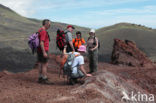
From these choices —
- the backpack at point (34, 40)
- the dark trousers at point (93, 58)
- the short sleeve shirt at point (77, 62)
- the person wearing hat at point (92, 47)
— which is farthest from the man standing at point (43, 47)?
the dark trousers at point (93, 58)

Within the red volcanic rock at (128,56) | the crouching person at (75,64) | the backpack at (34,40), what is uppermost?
the backpack at (34,40)

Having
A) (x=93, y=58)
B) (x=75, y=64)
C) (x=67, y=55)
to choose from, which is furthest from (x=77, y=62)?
(x=93, y=58)

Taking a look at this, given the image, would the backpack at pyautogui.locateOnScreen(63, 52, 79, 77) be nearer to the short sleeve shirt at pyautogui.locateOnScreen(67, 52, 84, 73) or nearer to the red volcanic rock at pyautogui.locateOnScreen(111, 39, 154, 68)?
the short sleeve shirt at pyautogui.locateOnScreen(67, 52, 84, 73)

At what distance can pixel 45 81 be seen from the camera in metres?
8.12

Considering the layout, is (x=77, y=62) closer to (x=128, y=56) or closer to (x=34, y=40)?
(x=34, y=40)

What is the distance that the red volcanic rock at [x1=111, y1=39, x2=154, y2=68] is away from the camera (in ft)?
55.7

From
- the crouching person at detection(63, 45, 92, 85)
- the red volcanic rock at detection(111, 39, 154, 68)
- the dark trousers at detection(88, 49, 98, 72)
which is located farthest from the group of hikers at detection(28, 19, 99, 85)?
the red volcanic rock at detection(111, 39, 154, 68)

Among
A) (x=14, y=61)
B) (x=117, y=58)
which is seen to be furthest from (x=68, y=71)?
(x=14, y=61)

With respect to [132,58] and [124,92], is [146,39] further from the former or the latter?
[124,92]

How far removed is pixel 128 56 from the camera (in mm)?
17266

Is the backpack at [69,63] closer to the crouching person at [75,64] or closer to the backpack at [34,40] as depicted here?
the crouching person at [75,64]

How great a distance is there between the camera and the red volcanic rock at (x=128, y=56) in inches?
669

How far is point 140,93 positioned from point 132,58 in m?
10.5

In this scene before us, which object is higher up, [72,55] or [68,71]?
[72,55]
